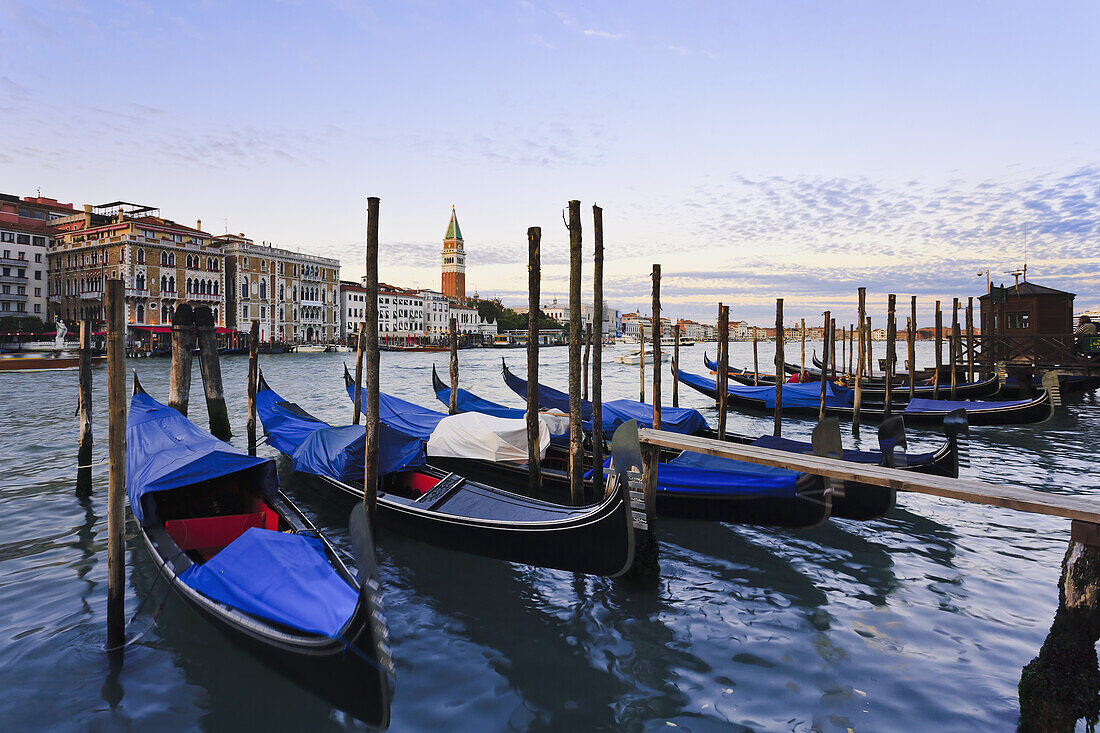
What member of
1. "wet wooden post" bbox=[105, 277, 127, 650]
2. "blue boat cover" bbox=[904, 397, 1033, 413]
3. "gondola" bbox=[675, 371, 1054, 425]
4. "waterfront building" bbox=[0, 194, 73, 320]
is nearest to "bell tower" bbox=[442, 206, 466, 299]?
"waterfront building" bbox=[0, 194, 73, 320]

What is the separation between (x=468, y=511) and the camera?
4.88m

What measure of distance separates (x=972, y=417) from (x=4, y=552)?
45.5 feet

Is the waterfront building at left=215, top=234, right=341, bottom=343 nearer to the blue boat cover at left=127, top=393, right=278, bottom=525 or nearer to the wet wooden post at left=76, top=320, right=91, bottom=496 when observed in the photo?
the wet wooden post at left=76, top=320, right=91, bottom=496

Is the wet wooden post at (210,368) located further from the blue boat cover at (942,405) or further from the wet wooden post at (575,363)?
the blue boat cover at (942,405)

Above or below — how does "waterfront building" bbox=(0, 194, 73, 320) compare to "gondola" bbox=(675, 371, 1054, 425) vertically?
above

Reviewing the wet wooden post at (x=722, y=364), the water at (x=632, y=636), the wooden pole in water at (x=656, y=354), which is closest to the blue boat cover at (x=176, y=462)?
the water at (x=632, y=636)

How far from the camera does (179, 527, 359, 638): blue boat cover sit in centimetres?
281

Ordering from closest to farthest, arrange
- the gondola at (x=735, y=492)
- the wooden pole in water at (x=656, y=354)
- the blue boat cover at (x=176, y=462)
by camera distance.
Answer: the blue boat cover at (x=176, y=462)
the gondola at (x=735, y=492)
the wooden pole in water at (x=656, y=354)

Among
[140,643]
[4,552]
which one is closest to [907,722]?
[140,643]

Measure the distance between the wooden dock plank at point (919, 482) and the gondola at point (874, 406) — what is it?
6.53 meters

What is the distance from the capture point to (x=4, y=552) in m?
5.10

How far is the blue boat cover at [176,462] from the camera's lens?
4.48 meters

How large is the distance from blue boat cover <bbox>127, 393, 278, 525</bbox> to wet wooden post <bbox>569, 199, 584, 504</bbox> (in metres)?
2.49

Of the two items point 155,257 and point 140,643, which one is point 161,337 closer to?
point 155,257
